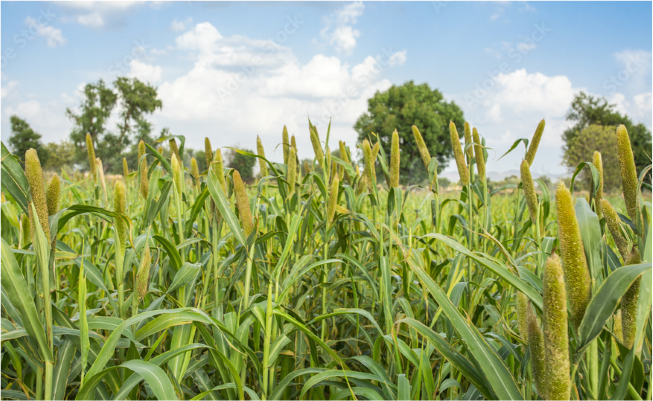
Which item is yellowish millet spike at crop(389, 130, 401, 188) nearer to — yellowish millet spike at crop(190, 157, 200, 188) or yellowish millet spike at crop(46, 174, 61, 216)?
yellowish millet spike at crop(190, 157, 200, 188)

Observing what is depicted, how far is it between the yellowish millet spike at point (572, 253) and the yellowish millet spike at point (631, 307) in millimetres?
128

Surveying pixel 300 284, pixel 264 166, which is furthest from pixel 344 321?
pixel 264 166

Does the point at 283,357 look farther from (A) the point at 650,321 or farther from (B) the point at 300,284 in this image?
(A) the point at 650,321

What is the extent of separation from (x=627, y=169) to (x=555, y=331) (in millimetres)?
493

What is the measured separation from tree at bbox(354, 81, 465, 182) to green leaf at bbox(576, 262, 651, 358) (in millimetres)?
35146

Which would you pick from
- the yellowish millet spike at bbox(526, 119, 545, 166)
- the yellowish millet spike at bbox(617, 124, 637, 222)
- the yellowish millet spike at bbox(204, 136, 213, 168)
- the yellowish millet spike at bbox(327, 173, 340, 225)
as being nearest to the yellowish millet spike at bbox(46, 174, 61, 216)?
the yellowish millet spike at bbox(204, 136, 213, 168)

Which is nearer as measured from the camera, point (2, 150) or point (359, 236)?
point (2, 150)

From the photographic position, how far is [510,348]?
3.60ft

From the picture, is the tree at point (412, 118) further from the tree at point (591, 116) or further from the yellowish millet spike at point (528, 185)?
the yellowish millet spike at point (528, 185)

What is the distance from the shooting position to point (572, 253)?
62 cm

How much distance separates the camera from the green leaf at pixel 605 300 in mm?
598

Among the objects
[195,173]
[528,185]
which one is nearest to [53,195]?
[195,173]

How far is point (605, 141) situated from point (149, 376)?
27.5 meters

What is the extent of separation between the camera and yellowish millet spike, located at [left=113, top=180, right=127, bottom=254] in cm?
106
